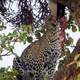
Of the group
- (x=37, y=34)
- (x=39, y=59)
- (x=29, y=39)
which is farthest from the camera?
(x=39, y=59)

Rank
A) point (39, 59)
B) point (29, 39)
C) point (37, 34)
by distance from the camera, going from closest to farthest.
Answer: point (37, 34) < point (29, 39) < point (39, 59)

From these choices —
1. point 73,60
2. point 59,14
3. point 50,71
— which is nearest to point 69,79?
Answer: point 73,60

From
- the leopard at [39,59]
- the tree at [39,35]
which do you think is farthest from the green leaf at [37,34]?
the leopard at [39,59]

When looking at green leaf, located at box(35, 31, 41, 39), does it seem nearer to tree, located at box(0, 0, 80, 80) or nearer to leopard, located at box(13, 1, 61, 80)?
tree, located at box(0, 0, 80, 80)

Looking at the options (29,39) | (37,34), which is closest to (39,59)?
(29,39)

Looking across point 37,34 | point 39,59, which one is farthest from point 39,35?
point 39,59

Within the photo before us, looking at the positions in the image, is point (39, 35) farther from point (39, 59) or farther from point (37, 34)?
point (39, 59)

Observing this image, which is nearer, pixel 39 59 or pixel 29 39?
pixel 29 39

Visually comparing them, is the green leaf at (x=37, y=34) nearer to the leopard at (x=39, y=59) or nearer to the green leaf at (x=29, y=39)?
the green leaf at (x=29, y=39)

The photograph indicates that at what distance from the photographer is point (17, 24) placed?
170cm

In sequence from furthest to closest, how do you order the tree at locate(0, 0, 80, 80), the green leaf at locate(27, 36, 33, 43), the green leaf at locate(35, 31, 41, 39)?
1. the green leaf at locate(27, 36, 33, 43)
2. the green leaf at locate(35, 31, 41, 39)
3. the tree at locate(0, 0, 80, 80)

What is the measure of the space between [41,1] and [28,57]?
64cm

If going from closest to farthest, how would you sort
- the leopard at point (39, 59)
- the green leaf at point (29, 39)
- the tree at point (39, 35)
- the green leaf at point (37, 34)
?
the tree at point (39, 35)
the green leaf at point (37, 34)
the green leaf at point (29, 39)
the leopard at point (39, 59)

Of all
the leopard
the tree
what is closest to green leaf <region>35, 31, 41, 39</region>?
the tree
